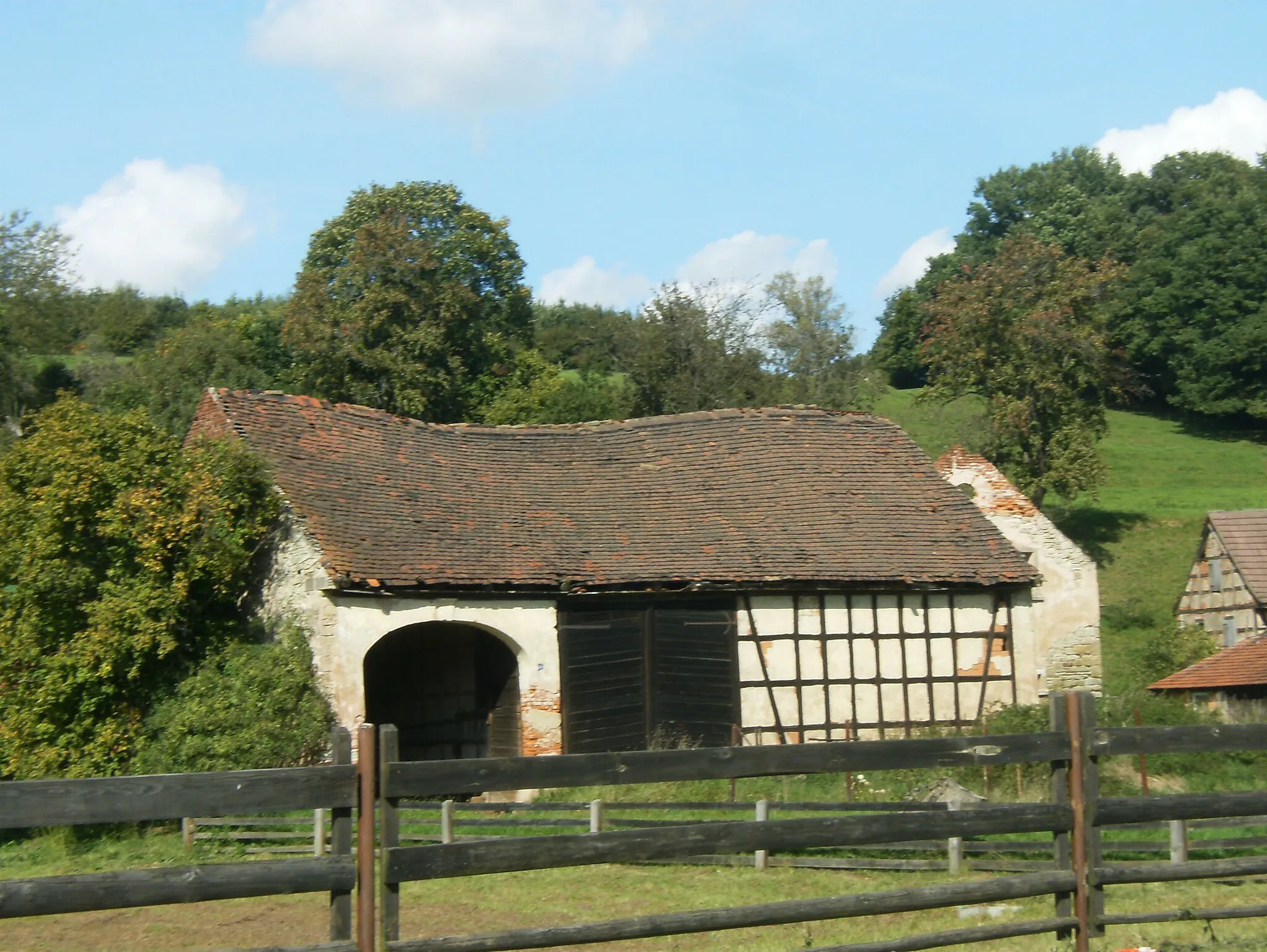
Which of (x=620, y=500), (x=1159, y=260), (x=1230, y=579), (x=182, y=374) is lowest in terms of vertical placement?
(x=1230, y=579)

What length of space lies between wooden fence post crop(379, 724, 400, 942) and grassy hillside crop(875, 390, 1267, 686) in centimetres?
2741

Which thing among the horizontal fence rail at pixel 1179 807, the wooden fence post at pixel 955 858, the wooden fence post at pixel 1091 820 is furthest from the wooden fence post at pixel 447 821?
the horizontal fence rail at pixel 1179 807

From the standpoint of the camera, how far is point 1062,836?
693 centimetres

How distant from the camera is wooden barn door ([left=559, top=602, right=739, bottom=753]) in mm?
20797

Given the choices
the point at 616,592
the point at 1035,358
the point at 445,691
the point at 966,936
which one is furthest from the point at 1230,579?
the point at 966,936

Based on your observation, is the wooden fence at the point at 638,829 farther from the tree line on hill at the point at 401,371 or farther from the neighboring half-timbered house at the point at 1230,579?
the neighboring half-timbered house at the point at 1230,579

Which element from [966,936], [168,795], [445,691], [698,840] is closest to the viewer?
[168,795]

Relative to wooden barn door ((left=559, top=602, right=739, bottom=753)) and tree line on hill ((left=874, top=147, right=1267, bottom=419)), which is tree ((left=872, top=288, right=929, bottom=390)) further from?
wooden barn door ((left=559, top=602, right=739, bottom=753))

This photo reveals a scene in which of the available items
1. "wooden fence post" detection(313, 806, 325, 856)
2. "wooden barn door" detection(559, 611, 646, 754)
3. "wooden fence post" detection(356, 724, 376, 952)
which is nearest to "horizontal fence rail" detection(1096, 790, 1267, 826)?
"wooden fence post" detection(356, 724, 376, 952)

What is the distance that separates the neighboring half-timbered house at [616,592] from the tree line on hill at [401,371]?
4.59 ft

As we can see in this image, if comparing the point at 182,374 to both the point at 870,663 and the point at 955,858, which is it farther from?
the point at 955,858

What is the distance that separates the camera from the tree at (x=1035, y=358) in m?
38.3

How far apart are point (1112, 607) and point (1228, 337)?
21.9 m

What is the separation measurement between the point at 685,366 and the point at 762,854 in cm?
3062
